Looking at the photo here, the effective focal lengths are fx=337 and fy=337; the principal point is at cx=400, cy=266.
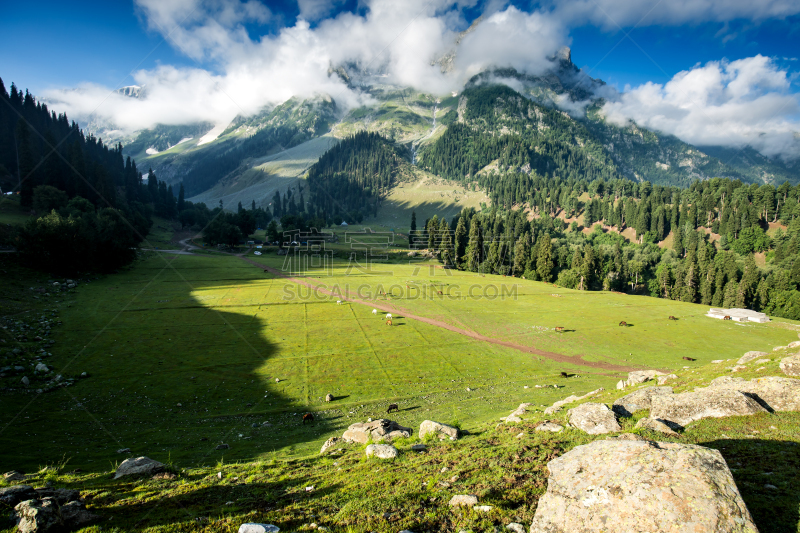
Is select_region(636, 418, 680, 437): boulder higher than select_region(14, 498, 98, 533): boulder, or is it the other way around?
select_region(636, 418, 680, 437): boulder

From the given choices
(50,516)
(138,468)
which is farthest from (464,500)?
(138,468)

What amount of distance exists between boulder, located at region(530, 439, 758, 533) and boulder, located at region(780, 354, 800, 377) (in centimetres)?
1400

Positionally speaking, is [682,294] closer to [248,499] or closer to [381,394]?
[381,394]

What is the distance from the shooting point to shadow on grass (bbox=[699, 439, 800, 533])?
7316 mm

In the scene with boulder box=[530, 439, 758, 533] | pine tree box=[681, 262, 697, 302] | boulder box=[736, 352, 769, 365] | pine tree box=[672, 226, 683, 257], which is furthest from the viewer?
pine tree box=[672, 226, 683, 257]

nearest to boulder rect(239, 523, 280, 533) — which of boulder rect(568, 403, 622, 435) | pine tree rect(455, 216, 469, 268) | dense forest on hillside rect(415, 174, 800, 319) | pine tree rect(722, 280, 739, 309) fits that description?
boulder rect(568, 403, 622, 435)

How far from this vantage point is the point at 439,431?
55.7 ft

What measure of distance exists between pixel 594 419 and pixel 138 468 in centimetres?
1899

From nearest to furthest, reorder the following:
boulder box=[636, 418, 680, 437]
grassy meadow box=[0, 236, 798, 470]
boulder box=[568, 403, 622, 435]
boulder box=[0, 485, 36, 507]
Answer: boulder box=[0, 485, 36, 507] < boulder box=[636, 418, 680, 437] < boulder box=[568, 403, 622, 435] < grassy meadow box=[0, 236, 798, 470]

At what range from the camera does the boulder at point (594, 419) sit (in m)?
13.6

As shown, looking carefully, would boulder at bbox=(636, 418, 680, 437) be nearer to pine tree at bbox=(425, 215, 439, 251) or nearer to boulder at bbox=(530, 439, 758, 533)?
boulder at bbox=(530, 439, 758, 533)

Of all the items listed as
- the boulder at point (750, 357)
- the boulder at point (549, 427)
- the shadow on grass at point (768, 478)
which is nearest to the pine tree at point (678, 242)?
the boulder at point (750, 357)

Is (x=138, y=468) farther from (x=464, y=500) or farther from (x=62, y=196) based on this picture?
(x=62, y=196)

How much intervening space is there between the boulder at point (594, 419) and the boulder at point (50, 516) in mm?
16789
